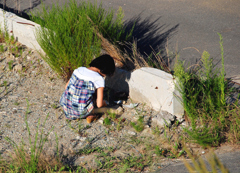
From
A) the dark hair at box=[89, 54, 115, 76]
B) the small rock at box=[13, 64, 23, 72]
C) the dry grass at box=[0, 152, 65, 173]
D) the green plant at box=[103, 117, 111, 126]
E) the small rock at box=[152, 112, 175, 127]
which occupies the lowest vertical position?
the dry grass at box=[0, 152, 65, 173]

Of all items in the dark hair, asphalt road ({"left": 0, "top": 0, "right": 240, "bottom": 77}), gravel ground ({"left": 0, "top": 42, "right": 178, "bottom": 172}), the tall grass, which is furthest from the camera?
asphalt road ({"left": 0, "top": 0, "right": 240, "bottom": 77})

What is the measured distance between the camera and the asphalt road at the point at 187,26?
5102 mm

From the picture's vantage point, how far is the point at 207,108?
3.29 m

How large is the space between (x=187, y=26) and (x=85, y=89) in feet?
11.6

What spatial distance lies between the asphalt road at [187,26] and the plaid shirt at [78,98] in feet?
5.57

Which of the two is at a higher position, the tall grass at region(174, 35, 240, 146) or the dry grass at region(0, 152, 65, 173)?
the tall grass at region(174, 35, 240, 146)

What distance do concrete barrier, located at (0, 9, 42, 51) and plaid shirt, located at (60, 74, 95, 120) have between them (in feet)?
5.55

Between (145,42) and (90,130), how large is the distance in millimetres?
2668

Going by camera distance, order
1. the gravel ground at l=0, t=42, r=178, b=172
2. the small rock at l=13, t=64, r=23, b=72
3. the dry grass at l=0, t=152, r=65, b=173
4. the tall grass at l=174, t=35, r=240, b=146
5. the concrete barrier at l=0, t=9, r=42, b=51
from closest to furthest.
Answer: the dry grass at l=0, t=152, r=65, b=173 < the tall grass at l=174, t=35, r=240, b=146 < the gravel ground at l=0, t=42, r=178, b=172 < the small rock at l=13, t=64, r=23, b=72 < the concrete barrier at l=0, t=9, r=42, b=51

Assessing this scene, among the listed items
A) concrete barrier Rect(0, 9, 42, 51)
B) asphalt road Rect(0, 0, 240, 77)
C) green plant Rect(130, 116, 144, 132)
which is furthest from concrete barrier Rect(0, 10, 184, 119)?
concrete barrier Rect(0, 9, 42, 51)

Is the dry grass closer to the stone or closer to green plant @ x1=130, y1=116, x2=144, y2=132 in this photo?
green plant @ x1=130, y1=116, x2=144, y2=132

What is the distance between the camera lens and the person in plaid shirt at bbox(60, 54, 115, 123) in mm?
3488

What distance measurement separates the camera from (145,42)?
5.59 metres

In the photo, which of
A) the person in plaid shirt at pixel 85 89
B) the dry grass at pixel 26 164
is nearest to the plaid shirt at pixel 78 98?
the person in plaid shirt at pixel 85 89
